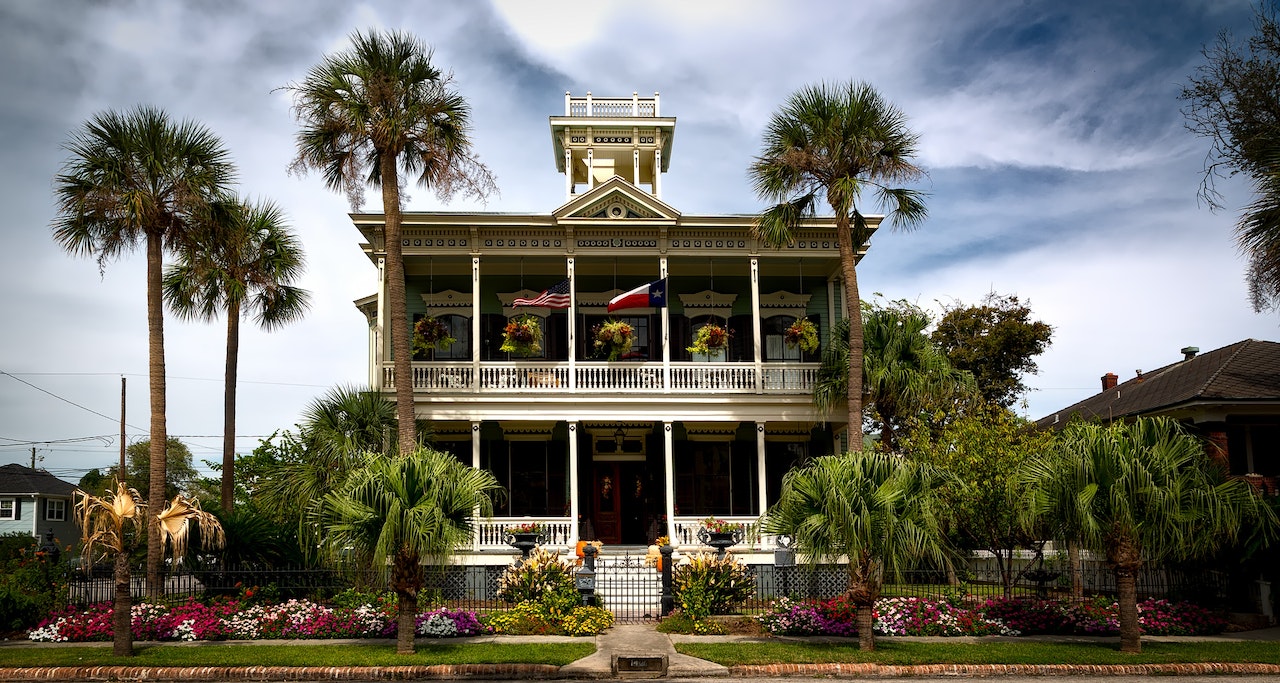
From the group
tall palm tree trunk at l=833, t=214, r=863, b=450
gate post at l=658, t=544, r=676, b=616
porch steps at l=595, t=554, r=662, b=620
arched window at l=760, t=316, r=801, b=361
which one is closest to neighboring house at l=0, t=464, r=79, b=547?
porch steps at l=595, t=554, r=662, b=620

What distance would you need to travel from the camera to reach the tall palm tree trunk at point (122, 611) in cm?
1331

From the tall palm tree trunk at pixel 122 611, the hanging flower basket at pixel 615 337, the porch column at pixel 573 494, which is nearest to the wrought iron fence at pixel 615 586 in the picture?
the porch column at pixel 573 494

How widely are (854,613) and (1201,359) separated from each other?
1534 centimetres

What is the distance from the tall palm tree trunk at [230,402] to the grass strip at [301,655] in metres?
7.85

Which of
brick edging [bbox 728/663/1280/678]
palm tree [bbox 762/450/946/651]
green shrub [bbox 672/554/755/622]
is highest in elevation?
palm tree [bbox 762/450/946/651]

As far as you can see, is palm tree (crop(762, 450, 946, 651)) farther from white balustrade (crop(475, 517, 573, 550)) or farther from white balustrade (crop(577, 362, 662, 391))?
white balustrade (crop(577, 362, 662, 391))

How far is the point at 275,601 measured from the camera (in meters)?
16.1

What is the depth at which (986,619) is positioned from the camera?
1515cm

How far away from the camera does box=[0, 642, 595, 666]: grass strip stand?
12.7 m

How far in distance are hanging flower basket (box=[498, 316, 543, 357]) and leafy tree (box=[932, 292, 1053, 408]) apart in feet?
58.7

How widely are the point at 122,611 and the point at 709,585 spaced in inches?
350

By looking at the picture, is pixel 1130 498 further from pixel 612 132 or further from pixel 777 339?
pixel 612 132

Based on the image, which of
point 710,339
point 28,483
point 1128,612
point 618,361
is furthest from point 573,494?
point 28,483

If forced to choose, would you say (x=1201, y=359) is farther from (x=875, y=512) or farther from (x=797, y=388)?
(x=875, y=512)
